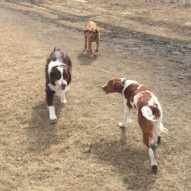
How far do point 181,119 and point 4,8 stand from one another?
13571 millimetres

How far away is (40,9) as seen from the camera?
17.7 metres

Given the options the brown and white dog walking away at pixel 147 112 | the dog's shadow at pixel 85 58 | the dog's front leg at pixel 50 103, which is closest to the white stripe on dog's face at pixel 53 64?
the dog's front leg at pixel 50 103

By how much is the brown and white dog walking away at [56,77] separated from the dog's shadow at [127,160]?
1284mm

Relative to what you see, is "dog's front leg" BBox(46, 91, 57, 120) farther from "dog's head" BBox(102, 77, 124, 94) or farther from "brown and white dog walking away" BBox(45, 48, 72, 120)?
"dog's head" BBox(102, 77, 124, 94)

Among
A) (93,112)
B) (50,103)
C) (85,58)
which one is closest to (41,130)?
(50,103)

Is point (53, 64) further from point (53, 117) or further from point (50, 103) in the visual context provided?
point (53, 117)

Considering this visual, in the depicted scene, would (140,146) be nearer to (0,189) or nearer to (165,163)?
(165,163)

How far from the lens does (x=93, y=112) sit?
7277 mm

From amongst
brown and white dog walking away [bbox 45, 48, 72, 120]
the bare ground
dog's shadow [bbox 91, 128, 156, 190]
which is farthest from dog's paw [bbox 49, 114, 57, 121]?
dog's shadow [bbox 91, 128, 156, 190]

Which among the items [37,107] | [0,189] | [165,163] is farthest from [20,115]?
[165,163]

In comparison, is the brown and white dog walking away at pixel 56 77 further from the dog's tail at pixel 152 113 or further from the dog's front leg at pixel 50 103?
the dog's tail at pixel 152 113

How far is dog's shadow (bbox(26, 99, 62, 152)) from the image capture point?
20.6 feet

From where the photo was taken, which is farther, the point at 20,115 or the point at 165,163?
the point at 20,115

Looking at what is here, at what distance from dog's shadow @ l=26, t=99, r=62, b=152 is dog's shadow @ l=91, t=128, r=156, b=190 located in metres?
0.79
